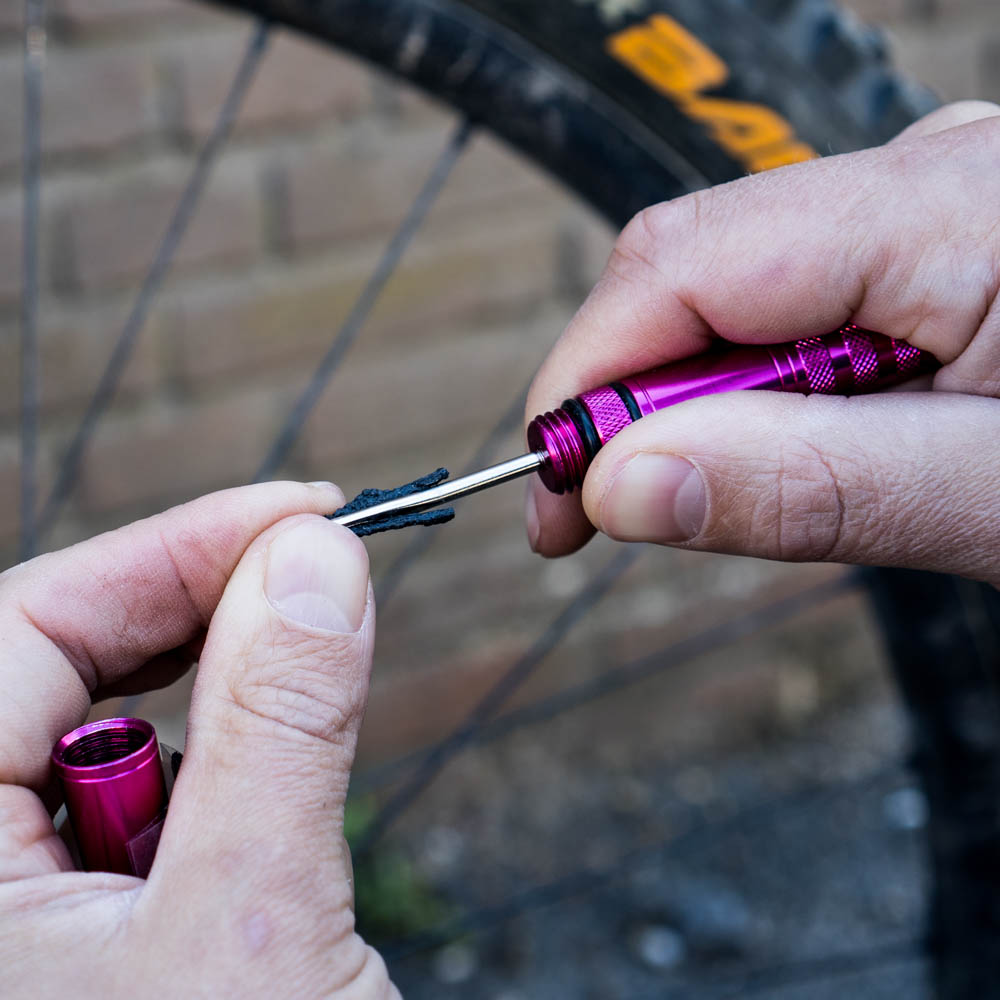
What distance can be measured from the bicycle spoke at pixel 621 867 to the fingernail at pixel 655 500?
0.61m

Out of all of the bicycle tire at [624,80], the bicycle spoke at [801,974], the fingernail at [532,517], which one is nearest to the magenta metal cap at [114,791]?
the fingernail at [532,517]

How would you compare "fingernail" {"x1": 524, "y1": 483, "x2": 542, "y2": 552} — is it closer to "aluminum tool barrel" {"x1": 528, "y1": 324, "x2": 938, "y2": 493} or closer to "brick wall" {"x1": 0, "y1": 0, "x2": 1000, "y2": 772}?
"aluminum tool barrel" {"x1": 528, "y1": 324, "x2": 938, "y2": 493}

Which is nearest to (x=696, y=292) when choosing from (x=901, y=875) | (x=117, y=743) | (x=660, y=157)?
(x=660, y=157)

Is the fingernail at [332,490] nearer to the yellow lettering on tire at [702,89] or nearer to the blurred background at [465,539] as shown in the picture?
the yellow lettering on tire at [702,89]

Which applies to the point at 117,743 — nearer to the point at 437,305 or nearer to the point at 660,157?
the point at 660,157

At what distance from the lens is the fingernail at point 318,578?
46 centimetres

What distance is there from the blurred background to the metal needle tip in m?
0.67

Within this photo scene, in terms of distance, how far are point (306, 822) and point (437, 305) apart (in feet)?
3.07

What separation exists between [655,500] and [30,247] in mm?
616

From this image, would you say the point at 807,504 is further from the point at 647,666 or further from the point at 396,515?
the point at 647,666

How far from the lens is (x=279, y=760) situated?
0.44m

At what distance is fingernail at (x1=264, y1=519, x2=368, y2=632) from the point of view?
18.1 inches

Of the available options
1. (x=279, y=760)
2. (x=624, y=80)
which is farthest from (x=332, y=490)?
(x=624, y=80)

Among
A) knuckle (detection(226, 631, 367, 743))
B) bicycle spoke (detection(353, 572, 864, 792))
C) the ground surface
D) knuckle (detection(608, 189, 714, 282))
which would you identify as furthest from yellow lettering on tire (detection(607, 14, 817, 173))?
bicycle spoke (detection(353, 572, 864, 792))
